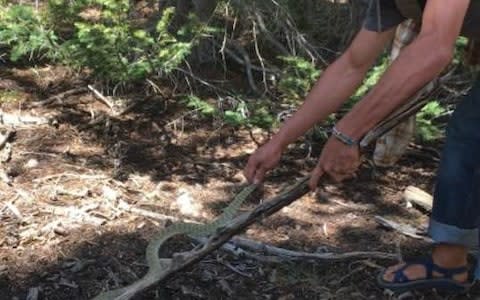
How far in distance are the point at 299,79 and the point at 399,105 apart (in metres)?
2.42

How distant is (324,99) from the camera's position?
9.05ft

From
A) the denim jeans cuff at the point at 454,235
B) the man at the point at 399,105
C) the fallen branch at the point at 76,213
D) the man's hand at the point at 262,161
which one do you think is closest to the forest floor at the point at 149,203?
the fallen branch at the point at 76,213

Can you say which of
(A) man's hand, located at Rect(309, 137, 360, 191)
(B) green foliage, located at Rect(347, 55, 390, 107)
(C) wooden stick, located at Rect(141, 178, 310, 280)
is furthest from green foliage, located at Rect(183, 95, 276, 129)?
(A) man's hand, located at Rect(309, 137, 360, 191)

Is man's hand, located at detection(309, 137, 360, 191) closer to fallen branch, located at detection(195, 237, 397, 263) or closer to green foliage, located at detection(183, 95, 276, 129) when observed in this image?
fallen branch, located at detection(195, 237, 397, 263)

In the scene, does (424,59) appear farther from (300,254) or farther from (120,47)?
(120,47)

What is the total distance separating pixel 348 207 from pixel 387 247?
2.05ft

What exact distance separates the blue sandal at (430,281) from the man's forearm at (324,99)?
3.35 ft

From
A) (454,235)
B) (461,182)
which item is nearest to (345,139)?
(461,182)

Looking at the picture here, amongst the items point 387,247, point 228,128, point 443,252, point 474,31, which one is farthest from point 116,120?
point 474,31

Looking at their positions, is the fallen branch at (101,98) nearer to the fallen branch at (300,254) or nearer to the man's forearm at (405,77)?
the fallen branch at (300,254)

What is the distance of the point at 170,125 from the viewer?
16.9ft

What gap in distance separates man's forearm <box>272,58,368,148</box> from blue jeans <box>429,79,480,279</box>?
0.55m

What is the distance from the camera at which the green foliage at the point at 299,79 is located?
15.1 ft

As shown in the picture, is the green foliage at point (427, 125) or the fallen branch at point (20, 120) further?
the fallen branch at point (20, 120)
